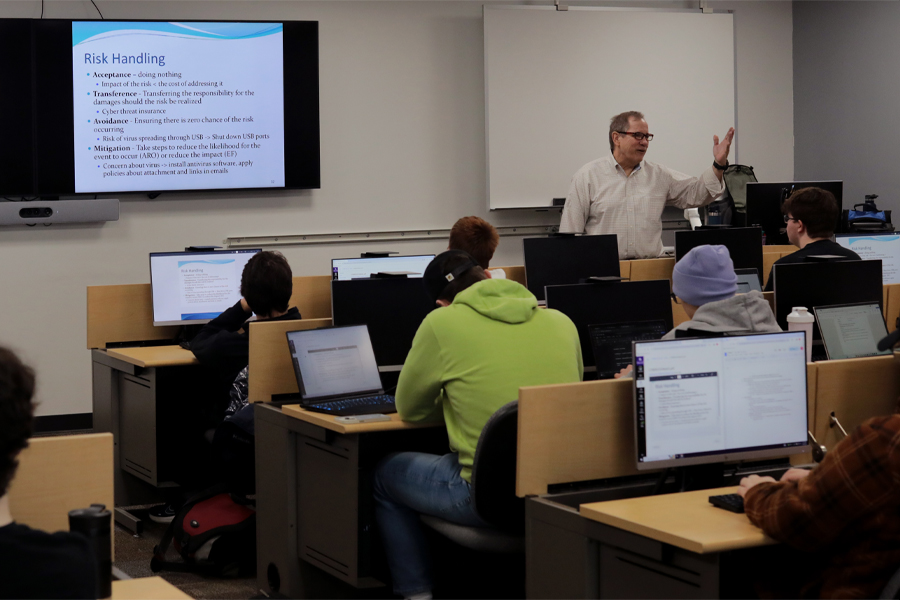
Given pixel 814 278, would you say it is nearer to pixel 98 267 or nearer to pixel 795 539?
pixel 795 539

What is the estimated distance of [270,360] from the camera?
137 inches

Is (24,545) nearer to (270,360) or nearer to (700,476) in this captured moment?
(700,476)

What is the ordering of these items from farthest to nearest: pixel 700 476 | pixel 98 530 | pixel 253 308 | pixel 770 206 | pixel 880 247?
pixel 770 206
pixel 880 247
pixel 253 308
pixel 700 476
pixel 98 530

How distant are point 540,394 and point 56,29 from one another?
4.54 metres

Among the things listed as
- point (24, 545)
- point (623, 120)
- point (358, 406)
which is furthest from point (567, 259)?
point (24, 545)

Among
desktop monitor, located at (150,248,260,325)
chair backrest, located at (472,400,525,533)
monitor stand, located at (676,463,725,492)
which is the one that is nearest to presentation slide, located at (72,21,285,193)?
desktop monitor, located at (150,248,260,325)

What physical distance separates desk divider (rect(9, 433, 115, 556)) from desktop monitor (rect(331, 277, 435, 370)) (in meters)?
1.94

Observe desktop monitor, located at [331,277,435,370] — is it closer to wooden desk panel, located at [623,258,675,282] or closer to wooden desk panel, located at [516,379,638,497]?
wooden desk panel, located at [623,258,675,282]

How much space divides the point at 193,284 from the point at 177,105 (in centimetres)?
167

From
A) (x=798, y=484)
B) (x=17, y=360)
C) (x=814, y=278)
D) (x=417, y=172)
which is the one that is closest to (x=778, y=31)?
(x=417, y=172)

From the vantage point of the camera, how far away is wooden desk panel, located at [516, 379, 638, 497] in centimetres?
241

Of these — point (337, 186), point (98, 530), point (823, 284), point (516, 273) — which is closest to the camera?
point (98, 530)

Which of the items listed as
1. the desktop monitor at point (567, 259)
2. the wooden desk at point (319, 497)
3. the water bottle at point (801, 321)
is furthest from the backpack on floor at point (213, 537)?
the water bottle at point (801, 321)

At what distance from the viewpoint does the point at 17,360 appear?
139cm
